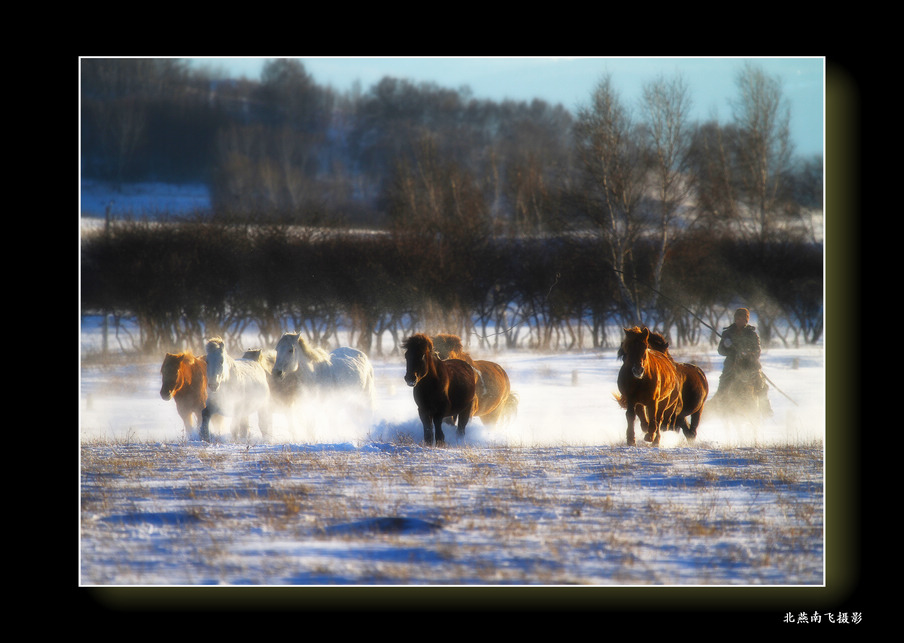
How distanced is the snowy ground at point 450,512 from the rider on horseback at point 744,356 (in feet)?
2.45

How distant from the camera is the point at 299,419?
34.2 ft

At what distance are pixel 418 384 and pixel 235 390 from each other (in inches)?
97.5

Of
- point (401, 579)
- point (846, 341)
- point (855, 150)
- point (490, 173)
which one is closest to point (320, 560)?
point (401, 579)

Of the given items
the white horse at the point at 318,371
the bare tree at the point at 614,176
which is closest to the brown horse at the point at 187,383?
the white horse at the point at 318,371

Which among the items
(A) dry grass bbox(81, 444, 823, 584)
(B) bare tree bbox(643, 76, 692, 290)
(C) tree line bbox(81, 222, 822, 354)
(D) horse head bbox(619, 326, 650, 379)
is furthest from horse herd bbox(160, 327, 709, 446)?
(B) bare tree bbox(643, 76, 692, 290)

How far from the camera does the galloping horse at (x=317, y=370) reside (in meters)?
9.98

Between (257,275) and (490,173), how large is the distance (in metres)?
4.49

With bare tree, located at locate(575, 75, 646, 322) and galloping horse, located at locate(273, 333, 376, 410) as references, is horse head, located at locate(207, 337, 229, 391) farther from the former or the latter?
bare tree, located at locate(575, 75, 646, 322)

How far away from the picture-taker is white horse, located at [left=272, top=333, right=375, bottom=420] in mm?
9984

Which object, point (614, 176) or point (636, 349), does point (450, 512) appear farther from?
point (614, 176)

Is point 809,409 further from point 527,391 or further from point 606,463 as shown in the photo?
point 527,391

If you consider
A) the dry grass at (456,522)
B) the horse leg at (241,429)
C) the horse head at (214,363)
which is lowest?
the dry grass at (456,522)

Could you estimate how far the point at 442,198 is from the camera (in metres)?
13.0

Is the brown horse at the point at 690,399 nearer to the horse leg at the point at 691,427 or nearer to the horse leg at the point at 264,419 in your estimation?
the horse leg at the point at 691,427
